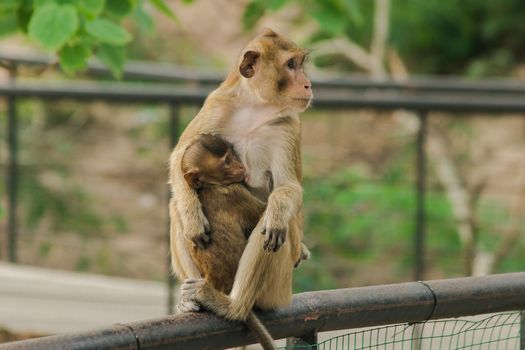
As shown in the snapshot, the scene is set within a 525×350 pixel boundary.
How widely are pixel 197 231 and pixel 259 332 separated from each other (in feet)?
2.64

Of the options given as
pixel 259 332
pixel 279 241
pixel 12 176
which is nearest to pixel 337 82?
pixel 12 176

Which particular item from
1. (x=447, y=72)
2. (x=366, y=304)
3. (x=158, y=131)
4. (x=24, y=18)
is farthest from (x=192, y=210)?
(x=447, y=72)

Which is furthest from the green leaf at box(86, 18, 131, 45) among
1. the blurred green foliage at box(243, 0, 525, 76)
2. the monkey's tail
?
the blurred green foliage at box(243, 0, 525, 76)

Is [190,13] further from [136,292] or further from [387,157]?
[136,292]

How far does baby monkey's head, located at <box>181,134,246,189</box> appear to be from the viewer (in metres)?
3.95

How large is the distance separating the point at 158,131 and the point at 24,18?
254 inches

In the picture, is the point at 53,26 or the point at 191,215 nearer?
the point at 191,215

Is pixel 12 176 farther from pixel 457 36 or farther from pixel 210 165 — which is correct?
pixel 457 36

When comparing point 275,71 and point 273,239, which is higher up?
point 275,71

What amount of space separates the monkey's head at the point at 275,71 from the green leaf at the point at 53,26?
695mm

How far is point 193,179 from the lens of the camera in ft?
13.2

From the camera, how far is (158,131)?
11.1 m

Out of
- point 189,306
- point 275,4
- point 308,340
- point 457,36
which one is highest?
point 457,36

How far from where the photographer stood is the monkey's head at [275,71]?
4.28 meters
